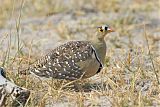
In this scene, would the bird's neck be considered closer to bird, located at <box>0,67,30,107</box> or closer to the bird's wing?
the bird's wing

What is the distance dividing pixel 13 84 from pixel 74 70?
65 cm

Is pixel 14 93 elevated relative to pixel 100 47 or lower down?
lower down

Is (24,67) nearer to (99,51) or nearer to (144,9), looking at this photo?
(99,51)

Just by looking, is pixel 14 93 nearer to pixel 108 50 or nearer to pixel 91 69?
pixel 91 69

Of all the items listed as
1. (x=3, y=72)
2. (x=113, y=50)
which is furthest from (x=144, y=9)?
(x=3, y=72)

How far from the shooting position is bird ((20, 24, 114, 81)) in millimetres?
5082

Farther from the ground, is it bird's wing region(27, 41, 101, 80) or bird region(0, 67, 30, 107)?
bird's wing region(27, 41, 101, 80)

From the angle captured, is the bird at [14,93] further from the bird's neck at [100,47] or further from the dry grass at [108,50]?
the bird's neck at [100,47]

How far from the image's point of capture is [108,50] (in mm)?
6852

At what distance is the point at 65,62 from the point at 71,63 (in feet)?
0.17

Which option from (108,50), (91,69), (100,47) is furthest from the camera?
(108,50)

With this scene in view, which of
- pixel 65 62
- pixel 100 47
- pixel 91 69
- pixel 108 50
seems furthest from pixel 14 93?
pixel 108 50

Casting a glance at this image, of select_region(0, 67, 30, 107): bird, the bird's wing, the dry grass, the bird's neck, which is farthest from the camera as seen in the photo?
the bird's neck

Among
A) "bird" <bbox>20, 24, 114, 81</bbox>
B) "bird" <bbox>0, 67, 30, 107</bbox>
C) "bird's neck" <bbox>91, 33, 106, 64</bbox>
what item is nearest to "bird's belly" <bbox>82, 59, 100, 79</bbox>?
"bird" <bbox>20, 24, 114, 81</bbox>
